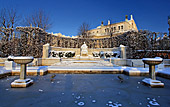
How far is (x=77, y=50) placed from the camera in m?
16.1

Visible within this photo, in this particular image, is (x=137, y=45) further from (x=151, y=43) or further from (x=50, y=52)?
(x=50, y=52)

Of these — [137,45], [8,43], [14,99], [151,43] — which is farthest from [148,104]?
[8,43]

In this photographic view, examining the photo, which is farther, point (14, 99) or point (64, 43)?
point (64, 43)

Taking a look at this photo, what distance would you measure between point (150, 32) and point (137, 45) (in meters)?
2.76

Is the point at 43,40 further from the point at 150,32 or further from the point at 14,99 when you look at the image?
the point at 150,32

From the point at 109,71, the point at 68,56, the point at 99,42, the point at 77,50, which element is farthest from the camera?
the point at 99,42

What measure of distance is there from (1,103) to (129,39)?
1288 centimetres

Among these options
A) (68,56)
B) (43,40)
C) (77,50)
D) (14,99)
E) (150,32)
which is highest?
(150,32)

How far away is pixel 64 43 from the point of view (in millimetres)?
16156

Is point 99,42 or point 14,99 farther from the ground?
point 99,42

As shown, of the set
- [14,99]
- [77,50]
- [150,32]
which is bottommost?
[14,99]

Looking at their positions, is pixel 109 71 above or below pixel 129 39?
below

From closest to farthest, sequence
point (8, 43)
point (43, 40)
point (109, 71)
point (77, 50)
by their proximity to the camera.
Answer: point (109, 71), point (8, 43), point (43, 40), point (77, 50)

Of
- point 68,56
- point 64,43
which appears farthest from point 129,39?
point 64,43
